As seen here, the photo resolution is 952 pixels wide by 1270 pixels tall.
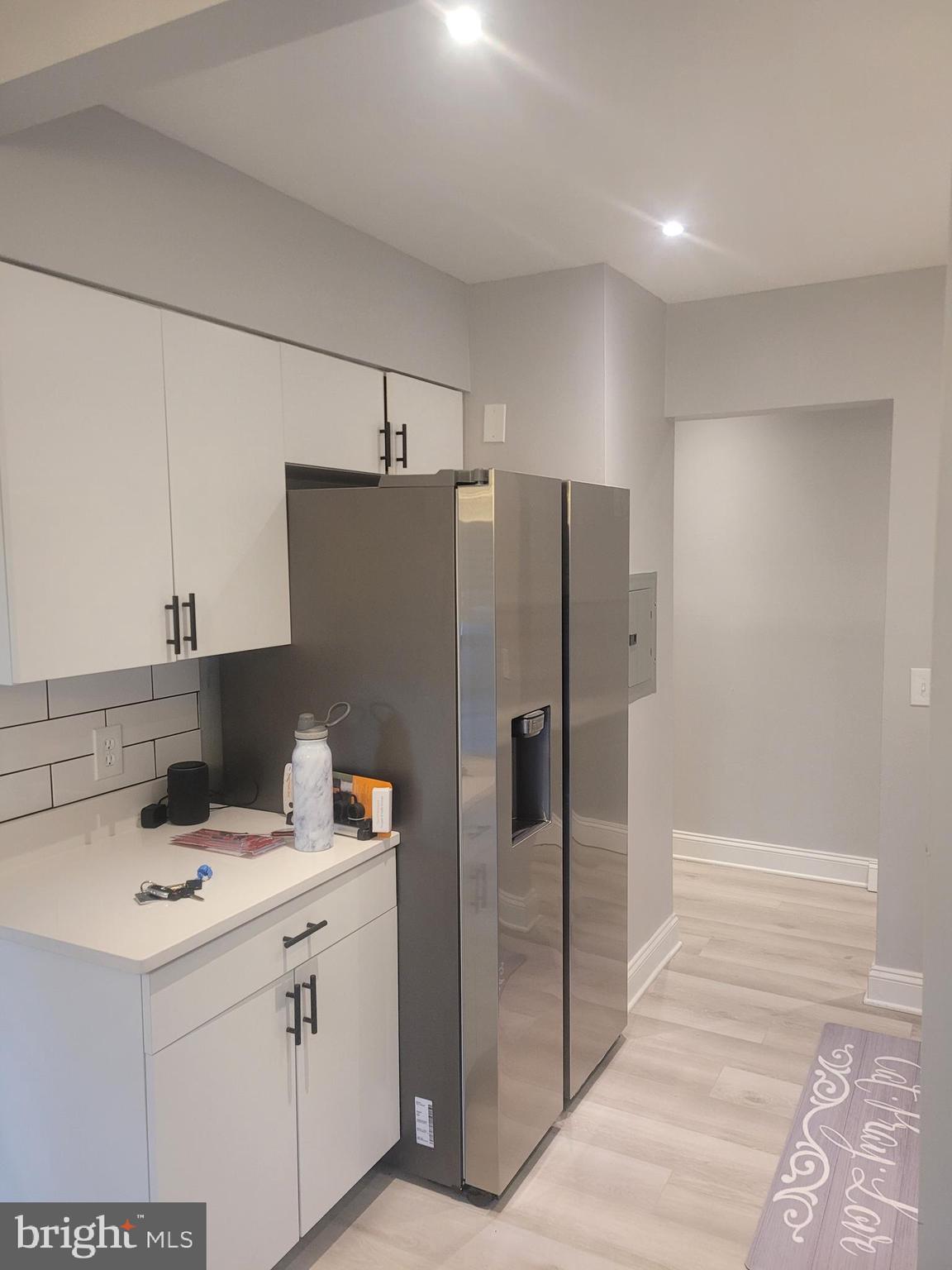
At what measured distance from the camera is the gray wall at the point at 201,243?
70.6 inches

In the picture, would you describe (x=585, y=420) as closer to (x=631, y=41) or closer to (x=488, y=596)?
(x=488, y=596)

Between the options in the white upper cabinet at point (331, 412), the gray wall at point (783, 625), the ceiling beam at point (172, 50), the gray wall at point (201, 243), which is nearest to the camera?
the ceiling beam at point (172, 50)

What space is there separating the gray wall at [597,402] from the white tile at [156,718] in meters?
1.31

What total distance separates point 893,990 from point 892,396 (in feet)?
6.76

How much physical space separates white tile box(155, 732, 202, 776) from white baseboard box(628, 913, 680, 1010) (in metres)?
1.75

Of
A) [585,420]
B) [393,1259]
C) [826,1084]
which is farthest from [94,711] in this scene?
[826,1084]

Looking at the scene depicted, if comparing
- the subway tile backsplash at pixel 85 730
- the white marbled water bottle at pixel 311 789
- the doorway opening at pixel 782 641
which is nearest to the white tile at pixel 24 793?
the subway tile backsplash at pixel 85 730

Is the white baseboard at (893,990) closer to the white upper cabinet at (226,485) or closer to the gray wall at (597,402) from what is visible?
the gray wall at (597,402)

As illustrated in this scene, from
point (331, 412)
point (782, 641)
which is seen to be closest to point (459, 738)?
point (331, 412)

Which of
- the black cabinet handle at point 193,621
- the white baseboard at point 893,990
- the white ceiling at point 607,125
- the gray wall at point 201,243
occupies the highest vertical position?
the white ceiling at point 607,125

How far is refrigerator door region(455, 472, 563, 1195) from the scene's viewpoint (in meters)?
2.17

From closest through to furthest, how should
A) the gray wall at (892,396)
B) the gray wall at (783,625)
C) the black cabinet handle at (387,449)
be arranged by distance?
the black cabinet handle at (387,449), the gray wall at (892,396), the gray wall at (783,625)

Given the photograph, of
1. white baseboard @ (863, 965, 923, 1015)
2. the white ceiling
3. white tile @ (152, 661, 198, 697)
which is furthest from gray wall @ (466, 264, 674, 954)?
white tile @ (152, 661, 198, 697)

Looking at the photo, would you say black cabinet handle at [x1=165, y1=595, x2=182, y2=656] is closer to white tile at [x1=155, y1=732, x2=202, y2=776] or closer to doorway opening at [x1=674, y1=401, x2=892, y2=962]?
white tile at [x1=155, y1=732, x2=202, y2=776]
